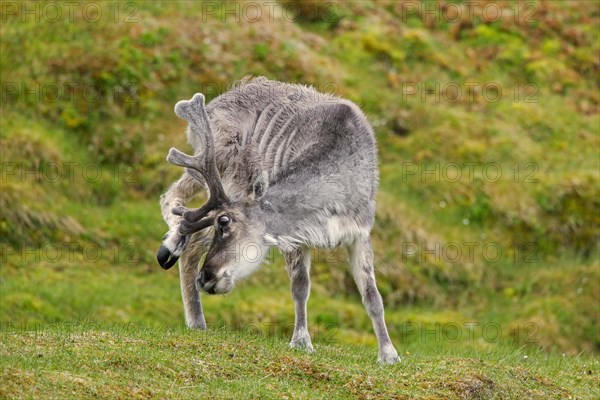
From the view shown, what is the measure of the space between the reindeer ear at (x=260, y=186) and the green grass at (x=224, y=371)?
1.56 metres

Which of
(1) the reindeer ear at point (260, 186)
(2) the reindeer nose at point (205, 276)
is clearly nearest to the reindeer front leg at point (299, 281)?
(1) the reindeer ear at point (260, 186)

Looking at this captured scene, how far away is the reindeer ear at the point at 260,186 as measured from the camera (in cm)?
1201

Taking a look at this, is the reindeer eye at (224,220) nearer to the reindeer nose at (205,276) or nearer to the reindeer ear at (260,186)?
the reindeer ear at (260,186)

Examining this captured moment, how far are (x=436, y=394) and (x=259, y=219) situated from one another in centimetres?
267

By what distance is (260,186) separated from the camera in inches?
474

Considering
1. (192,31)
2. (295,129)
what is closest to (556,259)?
(192,31)

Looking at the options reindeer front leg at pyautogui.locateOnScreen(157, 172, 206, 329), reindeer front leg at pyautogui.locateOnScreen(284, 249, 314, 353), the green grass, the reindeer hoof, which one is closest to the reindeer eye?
the reindeer hoof

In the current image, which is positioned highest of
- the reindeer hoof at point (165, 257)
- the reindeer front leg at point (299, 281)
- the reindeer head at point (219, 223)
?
the reindeer head at point (219, 223)

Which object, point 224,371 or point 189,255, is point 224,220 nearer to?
point 224,371

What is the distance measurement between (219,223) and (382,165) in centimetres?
1181

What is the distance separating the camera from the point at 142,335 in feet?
38.5

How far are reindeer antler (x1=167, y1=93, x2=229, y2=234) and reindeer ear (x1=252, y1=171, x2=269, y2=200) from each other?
0.31 metres

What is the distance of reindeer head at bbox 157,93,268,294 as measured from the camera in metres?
11.8

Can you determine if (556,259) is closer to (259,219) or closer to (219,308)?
(219,308)
